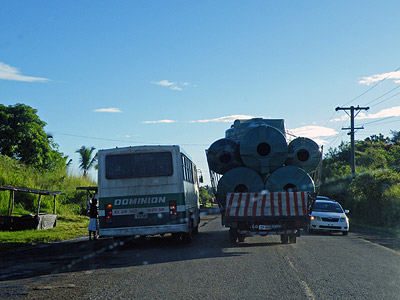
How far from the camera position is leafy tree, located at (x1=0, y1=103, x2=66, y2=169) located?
139ft

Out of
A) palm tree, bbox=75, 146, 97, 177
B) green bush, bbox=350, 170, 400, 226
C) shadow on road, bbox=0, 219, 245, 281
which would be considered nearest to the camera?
shadow on road, bbox=0, 219, 245, 281

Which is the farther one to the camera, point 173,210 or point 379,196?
point 379,196

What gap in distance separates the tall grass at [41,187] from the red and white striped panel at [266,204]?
17.2m

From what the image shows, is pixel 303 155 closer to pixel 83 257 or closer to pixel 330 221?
pixel 330 221

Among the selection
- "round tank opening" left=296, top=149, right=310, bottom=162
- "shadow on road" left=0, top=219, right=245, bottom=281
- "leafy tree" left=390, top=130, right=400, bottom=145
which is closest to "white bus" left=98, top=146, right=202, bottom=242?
"shadow on road" left=0, top=219, right=245, bottom=281

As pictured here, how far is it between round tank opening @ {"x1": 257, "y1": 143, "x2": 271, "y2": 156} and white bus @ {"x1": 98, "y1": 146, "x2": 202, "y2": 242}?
2.40 m

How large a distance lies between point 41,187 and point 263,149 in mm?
24736

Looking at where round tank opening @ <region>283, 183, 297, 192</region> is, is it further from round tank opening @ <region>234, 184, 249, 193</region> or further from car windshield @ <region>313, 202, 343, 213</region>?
car windshield @ <region>313, 202, 343, 213</region>

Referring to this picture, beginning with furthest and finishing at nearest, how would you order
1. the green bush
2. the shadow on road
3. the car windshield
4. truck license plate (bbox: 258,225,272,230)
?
the green bush, the car windshield, truck license plate (bbox: 258,225,272,230), the shadow on road

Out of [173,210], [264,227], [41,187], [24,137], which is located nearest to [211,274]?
[264,227]

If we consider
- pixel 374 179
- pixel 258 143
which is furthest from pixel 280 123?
pixel 374 179

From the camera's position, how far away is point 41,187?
114 feet

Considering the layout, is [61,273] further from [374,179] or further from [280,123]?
[374,179]

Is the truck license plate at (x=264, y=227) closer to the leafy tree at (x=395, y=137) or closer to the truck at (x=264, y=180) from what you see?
the truck at (x=264, y=180)
